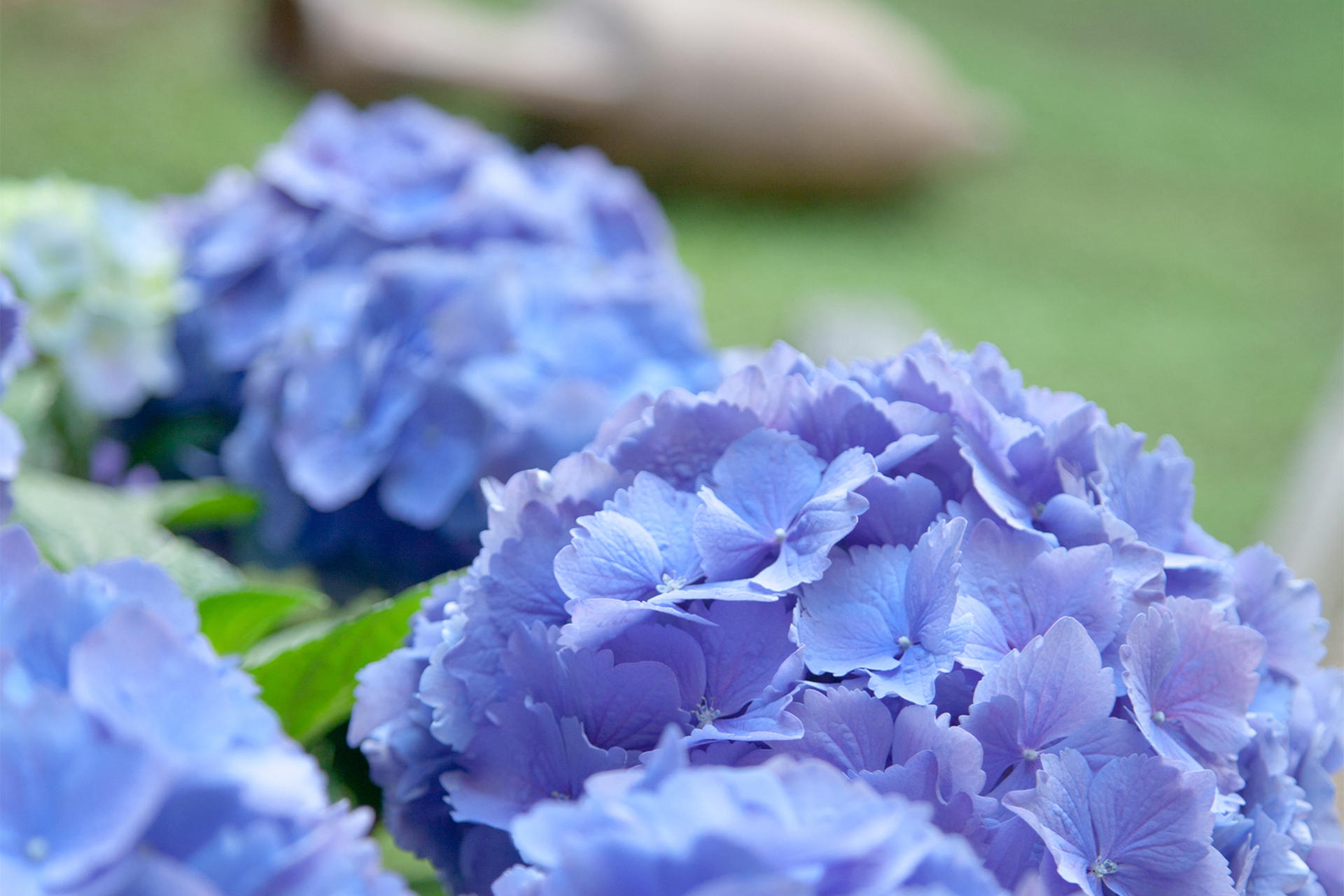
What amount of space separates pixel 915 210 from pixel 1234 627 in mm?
2509

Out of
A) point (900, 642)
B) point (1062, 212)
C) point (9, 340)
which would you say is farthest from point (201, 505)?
point (1062, 212)

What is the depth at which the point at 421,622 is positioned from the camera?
0.43 meters

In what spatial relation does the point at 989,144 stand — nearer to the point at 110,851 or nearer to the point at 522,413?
the point at 522,413

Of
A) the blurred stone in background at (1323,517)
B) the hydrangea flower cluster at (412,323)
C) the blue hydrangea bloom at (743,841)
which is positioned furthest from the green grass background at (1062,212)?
the blue hydrangea bloom at (743,841)

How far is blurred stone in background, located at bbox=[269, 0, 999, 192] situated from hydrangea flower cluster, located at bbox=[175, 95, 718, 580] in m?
1.67

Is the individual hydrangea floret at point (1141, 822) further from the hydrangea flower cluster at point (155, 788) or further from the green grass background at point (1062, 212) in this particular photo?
the green grass background at point (1062, 212)

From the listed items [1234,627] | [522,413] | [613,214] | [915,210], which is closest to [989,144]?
[915,210]

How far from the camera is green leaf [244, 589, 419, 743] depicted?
50cm

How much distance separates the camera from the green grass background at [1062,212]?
79.0 inches

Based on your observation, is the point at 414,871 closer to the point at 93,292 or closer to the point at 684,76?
the point at 93,292

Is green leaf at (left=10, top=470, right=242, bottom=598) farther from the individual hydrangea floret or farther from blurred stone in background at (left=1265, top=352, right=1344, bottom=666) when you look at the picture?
blurred stone in background at (left=1265, top=352, right=1344, bottom=666)

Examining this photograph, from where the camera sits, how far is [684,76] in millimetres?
2512

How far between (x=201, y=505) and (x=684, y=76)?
6.52 ft

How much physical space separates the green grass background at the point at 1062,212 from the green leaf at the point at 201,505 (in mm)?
1258
